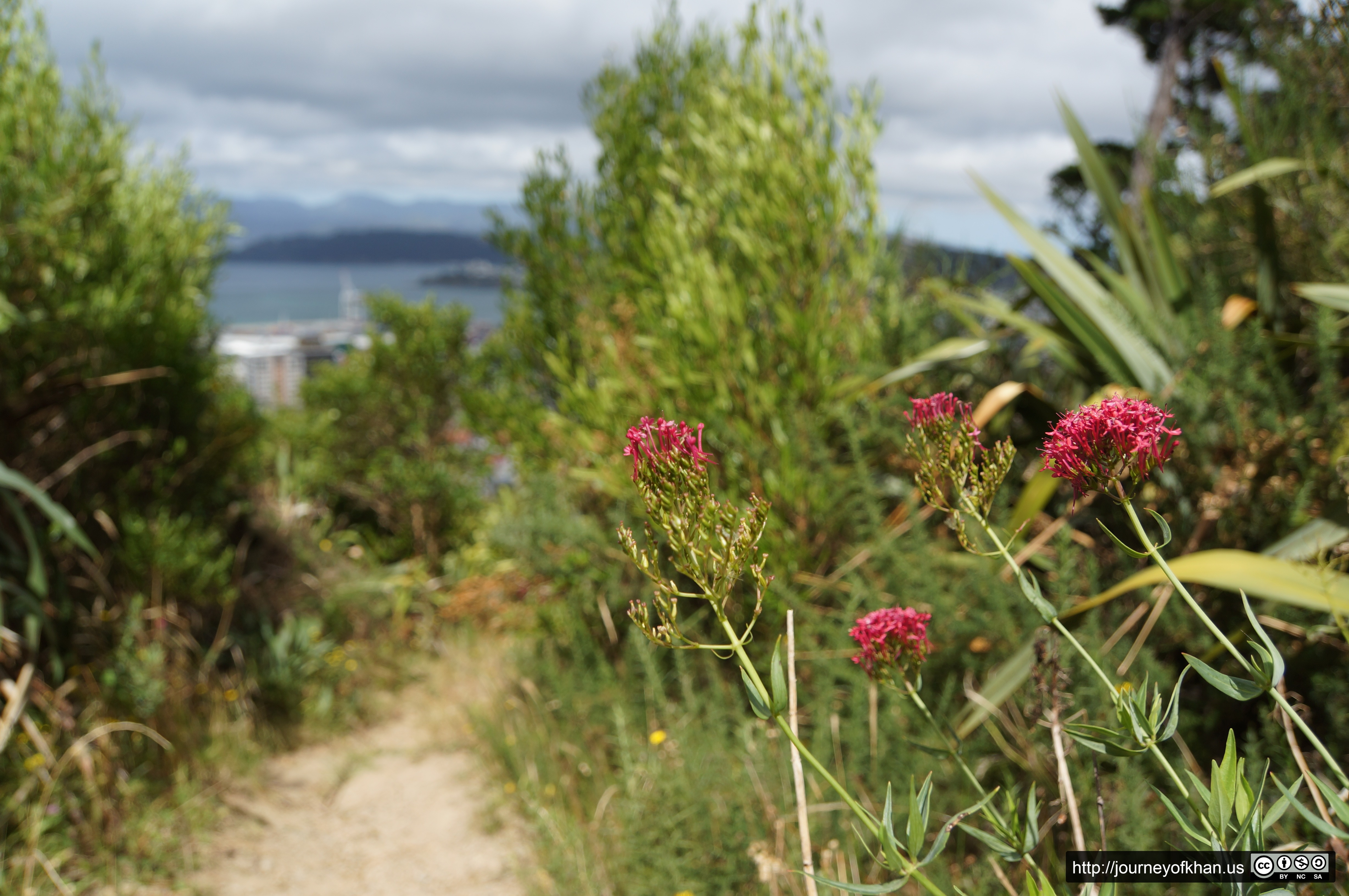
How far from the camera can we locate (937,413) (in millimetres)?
935

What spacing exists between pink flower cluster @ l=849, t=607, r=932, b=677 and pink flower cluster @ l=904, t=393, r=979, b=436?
23cm

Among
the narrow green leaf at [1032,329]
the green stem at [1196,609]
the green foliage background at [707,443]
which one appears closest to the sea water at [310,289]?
the green foliage background at [707,443]

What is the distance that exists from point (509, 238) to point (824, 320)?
2.73m

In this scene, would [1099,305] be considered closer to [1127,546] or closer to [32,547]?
[1127,546]

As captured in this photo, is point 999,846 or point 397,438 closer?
point 999,846

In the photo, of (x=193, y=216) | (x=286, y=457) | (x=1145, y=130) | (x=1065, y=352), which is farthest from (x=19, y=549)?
(x=1145, y=130)

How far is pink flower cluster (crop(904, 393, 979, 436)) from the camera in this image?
912 mm

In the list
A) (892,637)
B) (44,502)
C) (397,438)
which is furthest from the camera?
A: (397,438)

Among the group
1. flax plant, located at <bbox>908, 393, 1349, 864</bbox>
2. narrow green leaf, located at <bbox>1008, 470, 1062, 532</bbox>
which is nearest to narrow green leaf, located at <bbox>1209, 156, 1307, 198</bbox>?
narrow green leaf, located at <bbox>1008, 470, 1062, 532</bbox>

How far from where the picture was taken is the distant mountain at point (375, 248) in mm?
104875

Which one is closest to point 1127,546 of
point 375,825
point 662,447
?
point 662,447

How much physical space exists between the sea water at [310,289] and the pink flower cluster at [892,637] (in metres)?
4.46

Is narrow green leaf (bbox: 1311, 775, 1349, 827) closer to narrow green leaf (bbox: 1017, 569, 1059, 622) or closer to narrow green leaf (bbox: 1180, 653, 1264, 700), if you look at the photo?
narrow green leaf (bbox: 1180, 653, 1264, 700)

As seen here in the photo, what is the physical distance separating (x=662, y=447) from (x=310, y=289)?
9253cm
